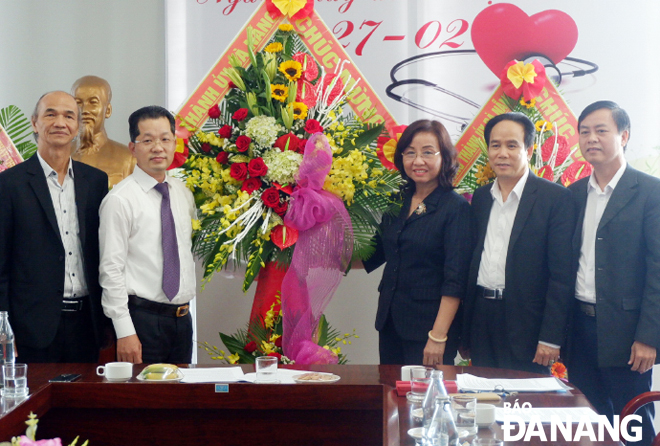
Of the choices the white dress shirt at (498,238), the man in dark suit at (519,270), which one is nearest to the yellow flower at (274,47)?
the man in dark suit at (519,270)

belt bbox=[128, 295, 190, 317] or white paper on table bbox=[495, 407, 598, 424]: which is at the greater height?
belt bbox=[128, 295, 190, 317]

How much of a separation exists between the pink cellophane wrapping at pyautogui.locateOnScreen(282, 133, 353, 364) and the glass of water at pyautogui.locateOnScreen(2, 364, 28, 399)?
98 centimetres

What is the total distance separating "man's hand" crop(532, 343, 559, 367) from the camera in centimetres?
252

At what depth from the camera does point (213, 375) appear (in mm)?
2086

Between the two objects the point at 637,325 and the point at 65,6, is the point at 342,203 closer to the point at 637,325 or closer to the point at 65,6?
the point at 637,325

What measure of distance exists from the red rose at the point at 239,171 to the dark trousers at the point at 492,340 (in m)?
1.08

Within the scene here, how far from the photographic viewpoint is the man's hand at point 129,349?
2489 mm

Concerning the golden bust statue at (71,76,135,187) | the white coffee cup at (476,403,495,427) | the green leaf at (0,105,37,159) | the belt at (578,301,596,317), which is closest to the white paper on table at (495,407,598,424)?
the white coffee cup at (476,403,495,427)

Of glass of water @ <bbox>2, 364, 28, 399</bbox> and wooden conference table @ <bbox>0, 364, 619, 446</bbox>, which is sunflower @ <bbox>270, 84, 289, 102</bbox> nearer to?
wooden conference table @ <bbox>0, 364, 619, 446</bbox>

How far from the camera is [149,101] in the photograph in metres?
3.93

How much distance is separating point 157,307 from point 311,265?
25.7 inches

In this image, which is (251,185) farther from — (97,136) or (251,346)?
(97,136)

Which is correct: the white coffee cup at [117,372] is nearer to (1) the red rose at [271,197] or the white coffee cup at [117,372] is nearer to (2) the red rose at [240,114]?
(1) the red rose at [271,197]

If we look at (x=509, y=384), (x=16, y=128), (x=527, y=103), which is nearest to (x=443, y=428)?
(x=509, y=384)
